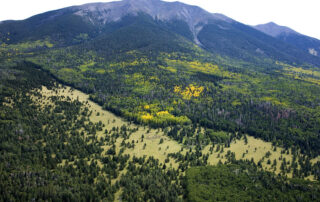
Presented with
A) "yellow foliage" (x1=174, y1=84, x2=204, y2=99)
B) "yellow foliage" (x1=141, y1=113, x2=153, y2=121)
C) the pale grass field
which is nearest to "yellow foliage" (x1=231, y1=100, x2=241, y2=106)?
"yellow foliage" (x1=174, y1=84, x2=204, y2=99)

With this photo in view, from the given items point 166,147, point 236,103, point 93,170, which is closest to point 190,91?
point 236,103

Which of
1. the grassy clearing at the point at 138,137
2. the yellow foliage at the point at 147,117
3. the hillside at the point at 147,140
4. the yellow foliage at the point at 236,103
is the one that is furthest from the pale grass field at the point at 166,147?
the yellow foliage at the point at 236,103

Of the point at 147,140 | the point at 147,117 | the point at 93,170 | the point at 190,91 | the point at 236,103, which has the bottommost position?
the point at 147,140

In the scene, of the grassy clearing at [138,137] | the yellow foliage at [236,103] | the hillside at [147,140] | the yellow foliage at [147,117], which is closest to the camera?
the hillside at [147,140]

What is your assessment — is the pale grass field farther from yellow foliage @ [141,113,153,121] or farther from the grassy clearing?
yellow foliage @ [141,113,153,121]

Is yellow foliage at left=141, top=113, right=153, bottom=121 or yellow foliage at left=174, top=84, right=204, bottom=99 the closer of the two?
yellow foliage at left=141, top=113, right=153, bottom=121

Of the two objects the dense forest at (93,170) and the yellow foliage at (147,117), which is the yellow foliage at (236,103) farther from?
the yellow foliage at (147,117)

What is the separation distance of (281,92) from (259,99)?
1488 inches

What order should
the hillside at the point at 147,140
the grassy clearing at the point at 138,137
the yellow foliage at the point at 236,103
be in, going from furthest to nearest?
the yellow foliage at the point at 236,103, the grassy clearing at the point at 138,137, the hillside at the point at 147,140

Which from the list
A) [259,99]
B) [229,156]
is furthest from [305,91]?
[229,156]

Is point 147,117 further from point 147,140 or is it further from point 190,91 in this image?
point 190,91

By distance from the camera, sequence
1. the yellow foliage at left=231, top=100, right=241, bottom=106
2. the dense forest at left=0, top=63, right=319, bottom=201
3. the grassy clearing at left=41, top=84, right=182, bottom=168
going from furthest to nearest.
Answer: the yellow foliage at left=231, top=100, right=241, bottom=106 → the grassy clearing at left=41, top=84, right=182, bottom=168 → the dense forest at left=0, top=63, right=319, bottom=201

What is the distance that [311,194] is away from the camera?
70562mm

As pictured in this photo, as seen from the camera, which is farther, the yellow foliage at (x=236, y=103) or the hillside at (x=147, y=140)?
the yellow foliage at (x=236, y=103)
